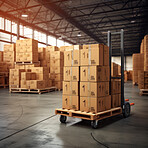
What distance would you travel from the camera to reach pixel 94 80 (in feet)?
12.3

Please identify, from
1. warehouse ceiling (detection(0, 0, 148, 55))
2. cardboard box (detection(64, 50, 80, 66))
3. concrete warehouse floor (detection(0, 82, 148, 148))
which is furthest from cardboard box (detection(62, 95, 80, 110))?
warehouse ceiling (detection(0, 0, 148, 55))

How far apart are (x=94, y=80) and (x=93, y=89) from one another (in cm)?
19

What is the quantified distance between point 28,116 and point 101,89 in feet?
6.41

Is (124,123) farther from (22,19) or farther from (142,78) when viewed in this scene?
(22,19)

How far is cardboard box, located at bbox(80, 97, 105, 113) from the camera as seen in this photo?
3.69m

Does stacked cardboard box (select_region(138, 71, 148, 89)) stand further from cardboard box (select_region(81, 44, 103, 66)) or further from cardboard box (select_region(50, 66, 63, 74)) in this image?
cardboard box (select_region(81, 44, 103, 66))

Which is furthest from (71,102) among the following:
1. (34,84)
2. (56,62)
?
(56,62)

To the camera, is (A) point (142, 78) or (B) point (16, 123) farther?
(A) point (142, 78)

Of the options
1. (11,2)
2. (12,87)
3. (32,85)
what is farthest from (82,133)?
(11,2)

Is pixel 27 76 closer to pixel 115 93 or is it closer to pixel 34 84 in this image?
pixel 34 84

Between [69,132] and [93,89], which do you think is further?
[93,89]

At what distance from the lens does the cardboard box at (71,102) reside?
3928 millimetres

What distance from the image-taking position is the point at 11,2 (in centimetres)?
1495

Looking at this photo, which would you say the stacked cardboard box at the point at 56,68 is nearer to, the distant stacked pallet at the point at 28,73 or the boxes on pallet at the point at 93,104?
the distant stacked pallet at the point at 28,73
